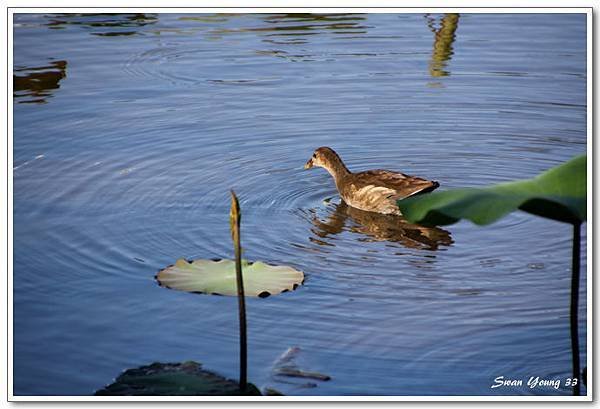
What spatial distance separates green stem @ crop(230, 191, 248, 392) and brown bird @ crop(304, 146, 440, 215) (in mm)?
3305

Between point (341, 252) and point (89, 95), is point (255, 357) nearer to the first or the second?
point (341, 252)

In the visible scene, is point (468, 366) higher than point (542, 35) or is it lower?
lower

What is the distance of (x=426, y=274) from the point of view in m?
7.95

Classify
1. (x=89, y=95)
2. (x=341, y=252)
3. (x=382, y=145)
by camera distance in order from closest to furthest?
(x=341, y=252), (x=382, y=145), (x=89, y=95)

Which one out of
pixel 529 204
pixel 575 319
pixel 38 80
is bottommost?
pixel 575 319

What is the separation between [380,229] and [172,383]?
11.6ft

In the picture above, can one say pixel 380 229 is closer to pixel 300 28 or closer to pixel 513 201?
pixel 513 201

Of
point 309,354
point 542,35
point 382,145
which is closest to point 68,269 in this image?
point 309,354

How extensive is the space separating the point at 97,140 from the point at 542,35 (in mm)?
5171

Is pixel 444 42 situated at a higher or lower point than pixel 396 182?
higher

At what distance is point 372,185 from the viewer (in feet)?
31.4

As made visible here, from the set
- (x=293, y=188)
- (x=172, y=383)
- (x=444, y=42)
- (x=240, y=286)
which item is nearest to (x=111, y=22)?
(x=444, y=42)

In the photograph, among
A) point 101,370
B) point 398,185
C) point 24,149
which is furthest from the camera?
point 24,149

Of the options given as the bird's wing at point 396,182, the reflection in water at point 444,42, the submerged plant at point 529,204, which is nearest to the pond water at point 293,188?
the reflection in water at point 444,42
